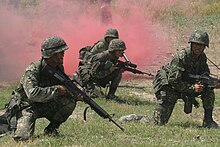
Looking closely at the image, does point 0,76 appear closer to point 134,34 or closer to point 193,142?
point 134,34

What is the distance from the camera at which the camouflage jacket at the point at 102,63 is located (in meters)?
13.5

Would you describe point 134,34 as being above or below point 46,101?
below

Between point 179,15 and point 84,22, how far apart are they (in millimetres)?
9404

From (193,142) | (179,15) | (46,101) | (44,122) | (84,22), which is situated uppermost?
(46,101)

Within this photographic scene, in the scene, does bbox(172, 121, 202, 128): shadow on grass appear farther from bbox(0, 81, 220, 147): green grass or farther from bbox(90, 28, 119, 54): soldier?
bbox(90, 28, 119, 54): soldier

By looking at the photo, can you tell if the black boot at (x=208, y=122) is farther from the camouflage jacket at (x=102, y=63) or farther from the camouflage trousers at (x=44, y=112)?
the camouflage jacket at (x=102, y=63)

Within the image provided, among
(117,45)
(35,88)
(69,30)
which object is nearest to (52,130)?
(35,88)

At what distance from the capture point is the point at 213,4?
1304 inches

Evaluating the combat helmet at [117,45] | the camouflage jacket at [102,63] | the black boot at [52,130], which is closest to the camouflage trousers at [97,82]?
the camouflage jacket at [102,63]

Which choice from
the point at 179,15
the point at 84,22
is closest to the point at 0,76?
the point at 84,22

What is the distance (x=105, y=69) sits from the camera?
45.0 ft

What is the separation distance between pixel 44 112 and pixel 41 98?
55 cm

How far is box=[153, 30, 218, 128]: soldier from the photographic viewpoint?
31.6ft

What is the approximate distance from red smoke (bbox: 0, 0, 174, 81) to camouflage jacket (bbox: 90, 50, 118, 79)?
15.5ft
